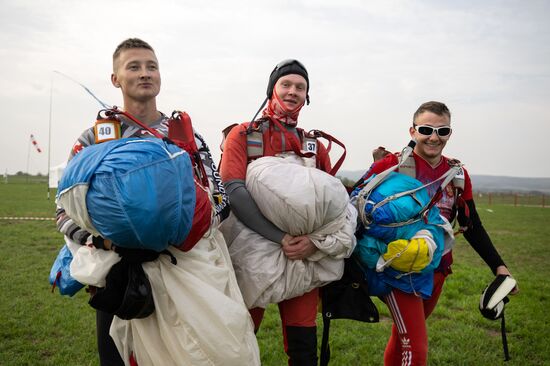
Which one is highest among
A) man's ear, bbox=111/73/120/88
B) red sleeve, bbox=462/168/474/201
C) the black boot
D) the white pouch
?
man's ear, bbox=111/73/120/88

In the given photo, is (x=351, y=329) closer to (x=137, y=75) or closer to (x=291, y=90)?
(x=291, y=90)

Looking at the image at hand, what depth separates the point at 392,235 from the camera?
103 inches

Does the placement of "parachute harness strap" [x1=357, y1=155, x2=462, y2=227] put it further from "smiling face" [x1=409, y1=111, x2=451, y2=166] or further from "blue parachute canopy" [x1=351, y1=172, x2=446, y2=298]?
"smiling face" [x1=409, y1=111, x2=451, y2=166]

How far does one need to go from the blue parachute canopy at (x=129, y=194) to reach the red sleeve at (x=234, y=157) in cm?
73

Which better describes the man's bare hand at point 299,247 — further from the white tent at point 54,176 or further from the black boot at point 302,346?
the white tent at point 54,176

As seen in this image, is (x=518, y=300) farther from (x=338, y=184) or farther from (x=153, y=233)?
(x=153, y=233)

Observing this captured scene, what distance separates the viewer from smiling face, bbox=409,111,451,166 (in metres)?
2.89

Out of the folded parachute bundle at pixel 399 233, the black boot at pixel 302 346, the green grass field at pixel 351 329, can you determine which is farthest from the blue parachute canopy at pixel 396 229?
the green grass field at pixel 351 329

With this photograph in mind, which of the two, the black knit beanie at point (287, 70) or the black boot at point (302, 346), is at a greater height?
the black knit beanie at point (287, 70)

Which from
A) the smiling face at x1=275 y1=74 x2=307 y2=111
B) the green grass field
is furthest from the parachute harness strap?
the green grass field

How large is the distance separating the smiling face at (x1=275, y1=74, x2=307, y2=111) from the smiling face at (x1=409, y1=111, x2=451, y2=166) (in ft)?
2.72

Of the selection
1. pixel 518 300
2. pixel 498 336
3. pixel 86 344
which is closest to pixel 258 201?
pixel 86 344

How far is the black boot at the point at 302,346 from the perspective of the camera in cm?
248

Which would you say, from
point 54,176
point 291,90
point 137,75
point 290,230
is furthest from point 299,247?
point 54,176
